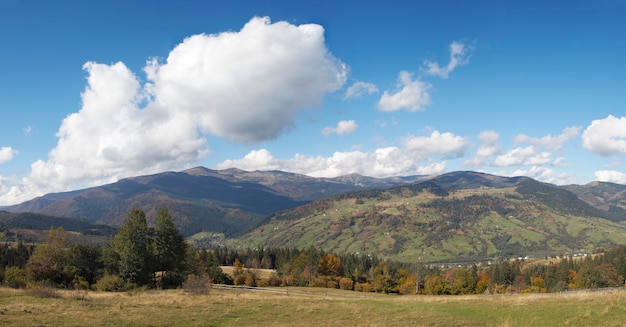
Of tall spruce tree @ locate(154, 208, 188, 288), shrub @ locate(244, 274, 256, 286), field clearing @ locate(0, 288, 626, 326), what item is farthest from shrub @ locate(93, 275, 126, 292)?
shrub @ locate(244, 274, 256, 286)

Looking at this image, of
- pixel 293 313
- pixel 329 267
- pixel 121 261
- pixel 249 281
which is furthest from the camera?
pixel 329 267

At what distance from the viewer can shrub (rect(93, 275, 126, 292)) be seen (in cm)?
5367

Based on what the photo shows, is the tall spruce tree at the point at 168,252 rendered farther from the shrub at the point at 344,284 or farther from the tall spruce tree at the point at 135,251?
the shrub at the point at 344,284

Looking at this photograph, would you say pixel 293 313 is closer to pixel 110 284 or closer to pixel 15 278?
pixel 110 284

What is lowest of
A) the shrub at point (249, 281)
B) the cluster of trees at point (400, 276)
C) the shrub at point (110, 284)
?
the cluster of trees at point (400, 276)

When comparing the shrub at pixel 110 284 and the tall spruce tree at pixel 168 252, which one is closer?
the shrub at pixel 110 284

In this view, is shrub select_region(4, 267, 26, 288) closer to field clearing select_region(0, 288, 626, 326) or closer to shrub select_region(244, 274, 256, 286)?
field clearing select_region(0, 288, 626, 326)

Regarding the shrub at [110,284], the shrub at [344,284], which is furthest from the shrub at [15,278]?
the shrub at [344,284]

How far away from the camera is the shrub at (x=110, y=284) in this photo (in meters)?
53.7

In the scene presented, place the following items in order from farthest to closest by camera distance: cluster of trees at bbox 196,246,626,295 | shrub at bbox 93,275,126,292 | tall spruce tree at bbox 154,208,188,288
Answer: cluster of trees at bbox 196,246,626,295 < tall spruce tree at bbox 154,208,188,288 < shrub at bbox 93,275,126,292

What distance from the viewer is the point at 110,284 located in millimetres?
54562

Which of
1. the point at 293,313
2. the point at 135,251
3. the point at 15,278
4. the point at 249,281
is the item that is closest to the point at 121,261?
the point at 135,251

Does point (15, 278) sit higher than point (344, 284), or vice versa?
point (15, 278)

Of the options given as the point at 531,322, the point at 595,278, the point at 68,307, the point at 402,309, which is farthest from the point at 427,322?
the point at 595,278
